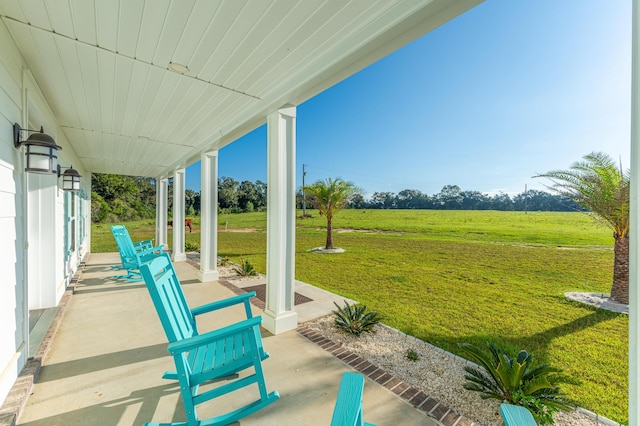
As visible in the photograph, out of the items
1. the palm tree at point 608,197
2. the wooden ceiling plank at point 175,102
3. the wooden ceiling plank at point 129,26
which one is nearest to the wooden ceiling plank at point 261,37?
the wooden ceiling plank at point 175,102

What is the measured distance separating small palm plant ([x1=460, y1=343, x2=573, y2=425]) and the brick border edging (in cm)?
34

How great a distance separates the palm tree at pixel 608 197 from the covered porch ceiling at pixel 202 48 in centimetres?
536

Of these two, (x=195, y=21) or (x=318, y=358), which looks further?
(x=318, y=358)

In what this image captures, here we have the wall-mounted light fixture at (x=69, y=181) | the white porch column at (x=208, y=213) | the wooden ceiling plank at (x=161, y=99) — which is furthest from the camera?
the white porch column at (x=208, y=213)

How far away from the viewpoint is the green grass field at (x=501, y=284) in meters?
2.98

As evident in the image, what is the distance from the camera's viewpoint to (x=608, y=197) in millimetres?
4637

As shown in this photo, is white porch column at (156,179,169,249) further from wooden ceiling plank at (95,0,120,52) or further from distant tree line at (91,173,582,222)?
wooden ceiling plank at (95,0,120,52)

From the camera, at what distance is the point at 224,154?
74.3 ft

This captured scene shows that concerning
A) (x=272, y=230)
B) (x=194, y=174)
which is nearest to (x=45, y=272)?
(x=272, y=230)

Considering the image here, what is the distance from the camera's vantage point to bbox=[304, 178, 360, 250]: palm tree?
10.3m

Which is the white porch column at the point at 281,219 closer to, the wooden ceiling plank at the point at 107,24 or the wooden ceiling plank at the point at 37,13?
the wooden ceiling plank at the point at 107,24

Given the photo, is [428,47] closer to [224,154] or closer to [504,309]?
[504,309]

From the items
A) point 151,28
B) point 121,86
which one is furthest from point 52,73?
point 151,28

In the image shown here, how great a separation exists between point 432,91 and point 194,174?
17464mm
